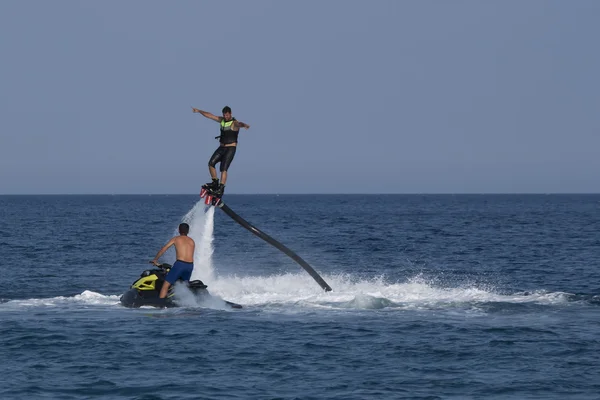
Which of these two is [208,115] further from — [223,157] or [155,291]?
[155,291]

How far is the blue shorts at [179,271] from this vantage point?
27141 mm

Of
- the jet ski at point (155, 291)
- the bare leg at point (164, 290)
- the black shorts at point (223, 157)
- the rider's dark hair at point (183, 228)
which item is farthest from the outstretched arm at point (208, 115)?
the bare leg at point (164, 290)

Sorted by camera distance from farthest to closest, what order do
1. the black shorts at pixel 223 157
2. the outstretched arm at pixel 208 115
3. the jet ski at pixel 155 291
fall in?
the jet ski at pixel 155 291, the black shorts at pixel 223 157, the outstretched arm at pixel 208 115

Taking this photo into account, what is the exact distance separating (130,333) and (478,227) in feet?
240

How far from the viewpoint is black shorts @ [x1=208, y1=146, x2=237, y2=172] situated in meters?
27.0

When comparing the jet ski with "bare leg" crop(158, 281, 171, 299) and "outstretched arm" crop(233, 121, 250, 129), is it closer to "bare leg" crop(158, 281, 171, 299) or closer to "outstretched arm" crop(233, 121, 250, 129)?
"bare leg" crop(158, 281, 171, 299)

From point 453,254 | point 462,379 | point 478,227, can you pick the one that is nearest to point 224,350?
point 462,379

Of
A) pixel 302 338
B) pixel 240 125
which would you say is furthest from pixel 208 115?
pixel 302 338

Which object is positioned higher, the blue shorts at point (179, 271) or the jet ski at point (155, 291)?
the blue shorts at point (179, 271)

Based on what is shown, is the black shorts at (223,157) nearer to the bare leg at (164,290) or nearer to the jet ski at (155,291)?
the jet ski at (155,291)

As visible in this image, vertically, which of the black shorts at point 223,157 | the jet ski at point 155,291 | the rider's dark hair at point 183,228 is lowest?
the jet ski at point 155,291

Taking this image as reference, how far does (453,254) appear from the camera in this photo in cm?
5738

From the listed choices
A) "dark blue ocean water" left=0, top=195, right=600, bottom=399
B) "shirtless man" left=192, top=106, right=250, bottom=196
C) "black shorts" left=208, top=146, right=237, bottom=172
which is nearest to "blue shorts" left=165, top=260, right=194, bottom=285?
"dark blue ocean water" left=0, top=195, right=600, bottom=399

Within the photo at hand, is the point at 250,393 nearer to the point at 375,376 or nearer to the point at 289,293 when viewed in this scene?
the point at 375,376
